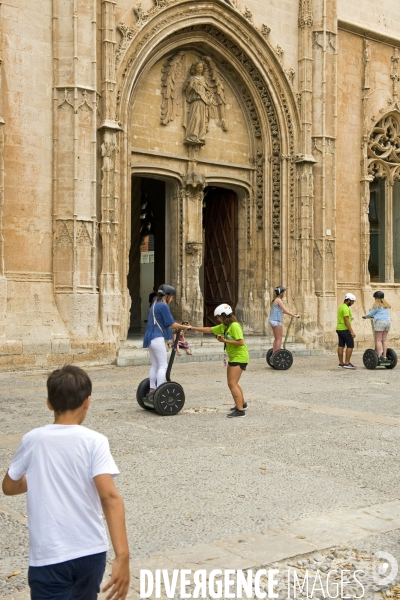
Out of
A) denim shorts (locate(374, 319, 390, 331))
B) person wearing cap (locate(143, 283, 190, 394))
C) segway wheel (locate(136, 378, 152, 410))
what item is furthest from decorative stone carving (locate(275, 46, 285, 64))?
segway wheel (locate(136, 378, 152, 410))

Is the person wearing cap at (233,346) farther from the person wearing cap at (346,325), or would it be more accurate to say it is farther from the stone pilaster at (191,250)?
the stone pilaster at (191,250)

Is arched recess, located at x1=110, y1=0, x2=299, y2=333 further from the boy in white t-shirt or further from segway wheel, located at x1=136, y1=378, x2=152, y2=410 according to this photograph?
the boy in white t-shirt

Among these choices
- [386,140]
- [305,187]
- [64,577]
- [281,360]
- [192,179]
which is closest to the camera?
[64,577]

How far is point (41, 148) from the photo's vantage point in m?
15.8

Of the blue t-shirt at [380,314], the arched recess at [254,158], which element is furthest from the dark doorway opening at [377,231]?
the blue t-shirt at [380,314]

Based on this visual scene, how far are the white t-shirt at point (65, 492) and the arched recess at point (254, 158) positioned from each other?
54.8ft

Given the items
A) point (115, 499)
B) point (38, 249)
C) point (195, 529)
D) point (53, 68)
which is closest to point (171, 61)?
point (53, 68)

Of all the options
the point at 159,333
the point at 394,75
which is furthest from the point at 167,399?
the point at 394,75

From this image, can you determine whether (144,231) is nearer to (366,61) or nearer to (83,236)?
(366,61)

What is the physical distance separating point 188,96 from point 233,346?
11.6 m

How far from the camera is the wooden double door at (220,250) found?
69.8 feet

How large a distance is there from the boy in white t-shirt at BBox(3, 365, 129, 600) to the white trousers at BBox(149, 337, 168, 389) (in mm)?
6785

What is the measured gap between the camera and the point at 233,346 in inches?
378

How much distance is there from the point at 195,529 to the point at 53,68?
43.3ft
